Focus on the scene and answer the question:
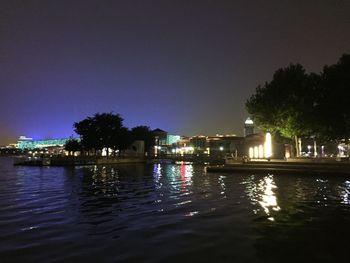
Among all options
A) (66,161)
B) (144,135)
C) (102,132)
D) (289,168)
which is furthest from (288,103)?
(144,135)

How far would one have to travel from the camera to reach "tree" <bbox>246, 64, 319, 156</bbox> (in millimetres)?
61062

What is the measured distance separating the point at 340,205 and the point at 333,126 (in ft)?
124

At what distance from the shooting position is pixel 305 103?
61.2 metres

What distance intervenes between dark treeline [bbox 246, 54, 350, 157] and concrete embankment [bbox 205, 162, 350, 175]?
8.17 meters

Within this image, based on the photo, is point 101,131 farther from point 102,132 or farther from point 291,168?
point 291,168

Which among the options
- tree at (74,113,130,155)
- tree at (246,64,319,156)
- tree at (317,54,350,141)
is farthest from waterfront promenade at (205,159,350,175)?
tree at (74,113,130,155)

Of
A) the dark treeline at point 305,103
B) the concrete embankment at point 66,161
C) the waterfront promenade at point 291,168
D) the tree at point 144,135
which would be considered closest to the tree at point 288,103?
the dark treeline at point 305,103

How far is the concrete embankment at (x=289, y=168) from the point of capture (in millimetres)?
43000

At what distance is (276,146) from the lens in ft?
253

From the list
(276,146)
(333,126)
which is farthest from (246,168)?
(276,146)

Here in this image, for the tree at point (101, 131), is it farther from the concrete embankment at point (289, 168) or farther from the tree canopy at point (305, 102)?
the concrete embankment at point (289, 168)

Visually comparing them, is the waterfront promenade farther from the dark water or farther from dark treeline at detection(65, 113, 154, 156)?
dark treeline at detection(65, 113, 154, 156)

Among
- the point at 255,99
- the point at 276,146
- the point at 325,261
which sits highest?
the point at 255,99

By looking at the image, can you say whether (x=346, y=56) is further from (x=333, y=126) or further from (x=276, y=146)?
(x=276, y=146)
